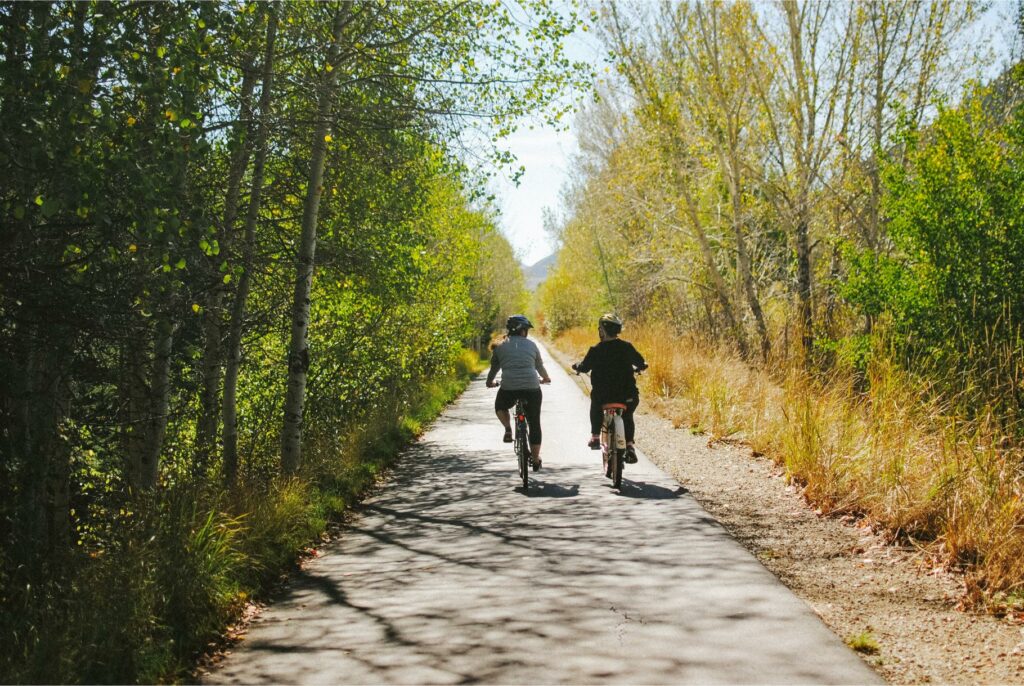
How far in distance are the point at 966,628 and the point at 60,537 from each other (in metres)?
6.49

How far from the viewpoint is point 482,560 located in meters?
6.78

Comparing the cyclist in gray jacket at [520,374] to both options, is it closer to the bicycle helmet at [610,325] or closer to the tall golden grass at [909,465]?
the bicycle helmet at [610,325]

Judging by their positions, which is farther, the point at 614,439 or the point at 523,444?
the point at 523,444

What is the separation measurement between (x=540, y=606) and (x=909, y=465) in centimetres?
426

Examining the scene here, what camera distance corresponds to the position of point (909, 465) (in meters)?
7.71

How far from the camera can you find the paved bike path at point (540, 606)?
14.5ft

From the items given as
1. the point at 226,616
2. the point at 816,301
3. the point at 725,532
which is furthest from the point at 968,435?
the point at 816,301

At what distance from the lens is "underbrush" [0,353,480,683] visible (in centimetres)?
436

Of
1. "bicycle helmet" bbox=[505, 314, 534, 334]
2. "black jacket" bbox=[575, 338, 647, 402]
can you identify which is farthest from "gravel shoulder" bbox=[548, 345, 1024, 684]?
"bicycle helmet" bbox=[505, 314, 534, 334]

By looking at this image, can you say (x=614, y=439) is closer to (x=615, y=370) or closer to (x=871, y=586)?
(x=615, y=370)

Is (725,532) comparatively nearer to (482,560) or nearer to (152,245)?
(482,560)

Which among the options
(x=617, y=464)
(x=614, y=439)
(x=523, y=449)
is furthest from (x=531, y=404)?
(x=617, y=464)

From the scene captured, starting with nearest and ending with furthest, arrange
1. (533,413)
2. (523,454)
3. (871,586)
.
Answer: (871,586) < (523,454) < (533,413)

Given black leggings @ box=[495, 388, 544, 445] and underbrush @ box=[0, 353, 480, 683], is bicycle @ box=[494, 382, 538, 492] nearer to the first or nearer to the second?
black leggings @ box=[495, 388, 544, 445]
